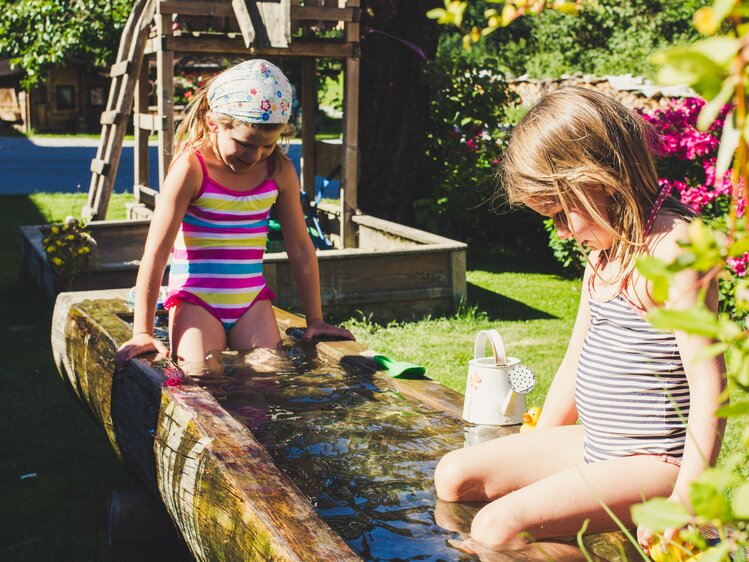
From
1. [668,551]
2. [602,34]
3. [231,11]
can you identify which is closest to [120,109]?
[231,11]

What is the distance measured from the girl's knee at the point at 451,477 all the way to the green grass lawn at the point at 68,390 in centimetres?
138

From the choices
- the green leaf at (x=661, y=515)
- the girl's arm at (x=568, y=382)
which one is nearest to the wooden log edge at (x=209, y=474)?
the girl's arm at (x=568, y=382)

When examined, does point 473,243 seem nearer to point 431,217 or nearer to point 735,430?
point 431,217

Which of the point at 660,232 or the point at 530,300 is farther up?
the point at 660,232

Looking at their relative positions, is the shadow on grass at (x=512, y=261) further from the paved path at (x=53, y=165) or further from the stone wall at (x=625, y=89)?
the paved path at (x=53, y=165)

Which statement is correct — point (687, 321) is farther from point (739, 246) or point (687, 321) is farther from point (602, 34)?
point (602, 34)

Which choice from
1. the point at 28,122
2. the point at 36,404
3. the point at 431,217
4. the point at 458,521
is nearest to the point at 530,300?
the point at 431,217

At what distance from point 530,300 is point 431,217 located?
5.71 feet

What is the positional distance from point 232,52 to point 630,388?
547 cm

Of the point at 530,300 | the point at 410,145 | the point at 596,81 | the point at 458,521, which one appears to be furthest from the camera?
the point at 596,81

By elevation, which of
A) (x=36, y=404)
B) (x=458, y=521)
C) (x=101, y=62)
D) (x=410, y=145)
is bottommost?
(x=36, y=404)

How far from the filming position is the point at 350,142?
7.57 m

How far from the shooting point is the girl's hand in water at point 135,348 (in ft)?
10.6

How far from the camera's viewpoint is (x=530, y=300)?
7230 millimetres
